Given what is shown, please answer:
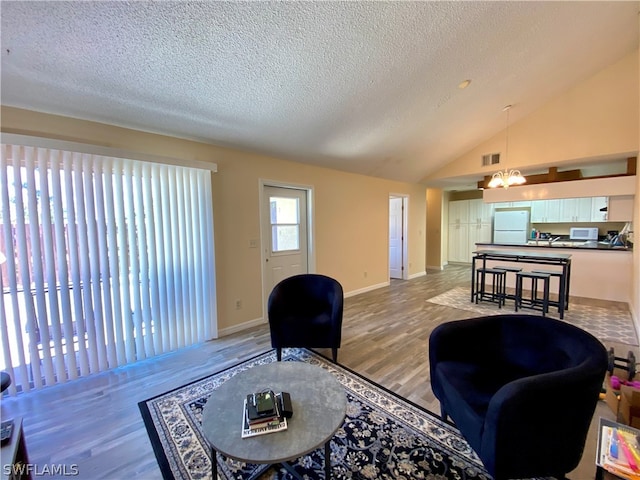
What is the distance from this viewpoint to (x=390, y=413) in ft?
6.36

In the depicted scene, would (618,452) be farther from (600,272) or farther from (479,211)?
(479,211)

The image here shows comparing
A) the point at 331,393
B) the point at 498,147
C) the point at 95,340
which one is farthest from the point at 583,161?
the point at 95,340

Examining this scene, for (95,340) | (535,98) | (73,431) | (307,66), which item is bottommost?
(73,431)

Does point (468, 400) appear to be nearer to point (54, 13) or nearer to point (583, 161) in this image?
point (54, 13)

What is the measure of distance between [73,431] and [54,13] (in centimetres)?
263

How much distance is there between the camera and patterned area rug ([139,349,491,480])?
4.89 ft

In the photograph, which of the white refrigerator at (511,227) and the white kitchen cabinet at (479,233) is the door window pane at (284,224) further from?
the white kitchen cabinet at (479,233)

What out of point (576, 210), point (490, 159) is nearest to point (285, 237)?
point (490, 159)

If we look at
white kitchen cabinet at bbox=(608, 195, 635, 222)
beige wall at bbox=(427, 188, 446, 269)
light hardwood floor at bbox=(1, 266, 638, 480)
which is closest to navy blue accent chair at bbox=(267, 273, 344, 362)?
light hardwood floor at bbox=(1, 266, 638, 480)

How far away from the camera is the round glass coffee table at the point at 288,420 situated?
116 centimetres

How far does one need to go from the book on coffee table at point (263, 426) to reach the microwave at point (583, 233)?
24.9ft

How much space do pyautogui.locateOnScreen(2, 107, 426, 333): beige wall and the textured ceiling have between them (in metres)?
0.16

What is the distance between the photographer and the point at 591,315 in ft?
13.0

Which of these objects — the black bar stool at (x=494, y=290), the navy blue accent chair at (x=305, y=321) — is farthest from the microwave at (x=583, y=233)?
the navy blue accent chair at (x=305, y=321)
